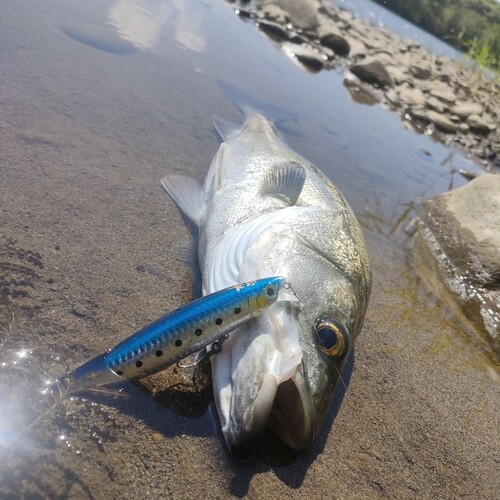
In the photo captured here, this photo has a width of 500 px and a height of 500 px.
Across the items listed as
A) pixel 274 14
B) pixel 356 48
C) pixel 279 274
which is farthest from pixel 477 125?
pixel 279 274

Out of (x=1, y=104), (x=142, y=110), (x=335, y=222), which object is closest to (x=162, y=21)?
(x=142, y=110)

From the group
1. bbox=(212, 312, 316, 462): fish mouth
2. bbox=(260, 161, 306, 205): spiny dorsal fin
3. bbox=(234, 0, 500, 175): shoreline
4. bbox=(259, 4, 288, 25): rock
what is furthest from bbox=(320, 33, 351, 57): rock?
bbox=(212, 312, 316, 462): fish mouth

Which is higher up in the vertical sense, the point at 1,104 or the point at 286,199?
A: the point at 286,199

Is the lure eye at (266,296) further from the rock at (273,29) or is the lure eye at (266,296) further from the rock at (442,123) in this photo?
the rock at (273,29)

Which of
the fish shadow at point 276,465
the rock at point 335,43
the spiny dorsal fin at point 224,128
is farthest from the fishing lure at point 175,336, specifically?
the rock at point 335,43

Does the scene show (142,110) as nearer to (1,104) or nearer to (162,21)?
(1,104)

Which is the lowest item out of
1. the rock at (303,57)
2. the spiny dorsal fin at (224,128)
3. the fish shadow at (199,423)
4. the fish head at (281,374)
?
→ the rock at (303,57)
